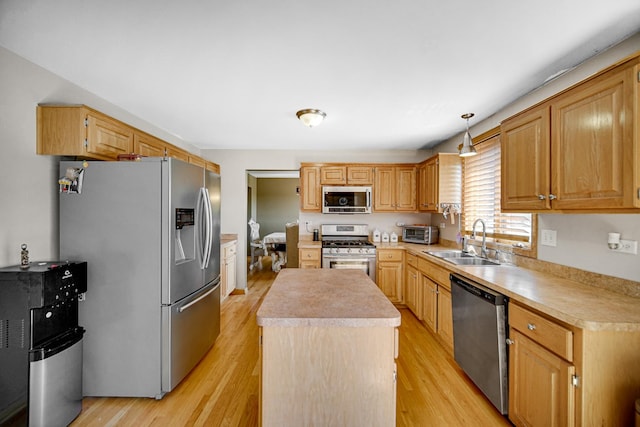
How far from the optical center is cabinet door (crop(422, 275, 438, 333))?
2.88 m

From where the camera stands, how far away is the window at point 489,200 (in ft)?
8.30

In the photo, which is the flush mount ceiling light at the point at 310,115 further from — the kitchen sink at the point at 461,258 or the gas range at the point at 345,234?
the kitchen sink at the point at 461,258

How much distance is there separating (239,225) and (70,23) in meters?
3.28

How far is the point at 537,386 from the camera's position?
4.96 ft

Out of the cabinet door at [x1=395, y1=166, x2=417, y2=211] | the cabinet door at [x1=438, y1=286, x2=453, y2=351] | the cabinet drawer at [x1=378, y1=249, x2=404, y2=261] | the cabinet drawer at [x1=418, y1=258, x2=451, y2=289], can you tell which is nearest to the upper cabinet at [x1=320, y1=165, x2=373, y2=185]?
the cabinet door at [x1=395, y1=166, x2=417, y2=211]

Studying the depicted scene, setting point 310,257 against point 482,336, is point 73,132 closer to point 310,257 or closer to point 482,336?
point 310,257

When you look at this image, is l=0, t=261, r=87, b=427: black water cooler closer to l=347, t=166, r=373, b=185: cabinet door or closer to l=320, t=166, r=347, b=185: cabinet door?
l=320, t=166, r=347, b=185: cabinet door

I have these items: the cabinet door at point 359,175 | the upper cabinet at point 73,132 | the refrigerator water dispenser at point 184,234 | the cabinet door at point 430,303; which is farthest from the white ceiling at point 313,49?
the cabinet door at point 430,303

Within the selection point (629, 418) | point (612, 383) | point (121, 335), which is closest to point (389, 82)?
point (612, 383)

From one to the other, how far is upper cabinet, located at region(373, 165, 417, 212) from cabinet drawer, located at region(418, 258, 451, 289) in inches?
46.9

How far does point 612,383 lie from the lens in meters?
1.29

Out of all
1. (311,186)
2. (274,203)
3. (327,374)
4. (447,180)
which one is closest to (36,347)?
(327,374)

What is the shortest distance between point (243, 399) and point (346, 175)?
3223 mm

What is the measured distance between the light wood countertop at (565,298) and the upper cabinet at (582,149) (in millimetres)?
516
